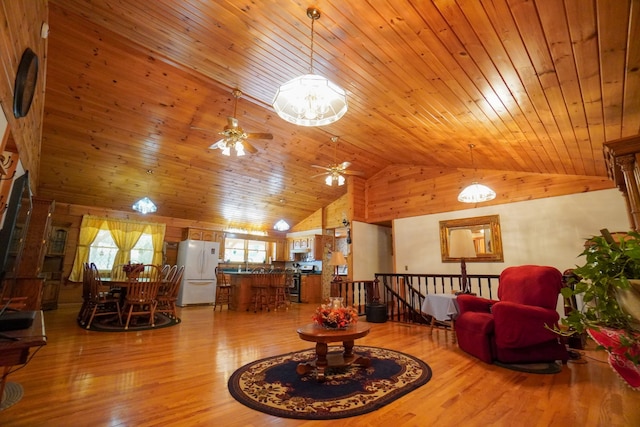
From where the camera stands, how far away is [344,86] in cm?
365

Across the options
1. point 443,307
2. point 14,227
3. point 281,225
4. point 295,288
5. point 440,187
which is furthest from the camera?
point 281,225

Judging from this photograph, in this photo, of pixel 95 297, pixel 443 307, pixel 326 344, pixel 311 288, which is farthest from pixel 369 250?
pixel 95 297

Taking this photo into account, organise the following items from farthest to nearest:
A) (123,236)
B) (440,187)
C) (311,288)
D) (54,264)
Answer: (311,288) → (123,236) → (440,187) → (54,264)

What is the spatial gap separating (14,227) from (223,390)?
10.1 feet

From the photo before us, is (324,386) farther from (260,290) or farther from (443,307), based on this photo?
(260,290)

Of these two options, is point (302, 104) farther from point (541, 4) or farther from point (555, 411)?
point (555, 411)

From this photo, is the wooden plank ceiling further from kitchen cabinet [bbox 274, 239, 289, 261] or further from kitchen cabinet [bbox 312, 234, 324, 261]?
kitchen cabinet [bbox 274, 239, 289, 261]

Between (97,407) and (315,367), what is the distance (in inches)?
65.3

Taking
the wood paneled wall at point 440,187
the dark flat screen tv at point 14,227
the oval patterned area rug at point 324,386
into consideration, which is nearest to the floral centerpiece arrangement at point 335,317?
the oval patterned area rug at point 324,386

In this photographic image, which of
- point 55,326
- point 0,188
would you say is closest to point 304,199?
point 55,326

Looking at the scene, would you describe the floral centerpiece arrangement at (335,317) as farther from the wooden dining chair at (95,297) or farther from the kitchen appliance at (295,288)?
the kitchen appliance at (295,288)

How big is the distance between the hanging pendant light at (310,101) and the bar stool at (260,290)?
5.14 m

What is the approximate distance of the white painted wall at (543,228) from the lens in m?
4.91

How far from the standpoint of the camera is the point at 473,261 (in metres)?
6.23
